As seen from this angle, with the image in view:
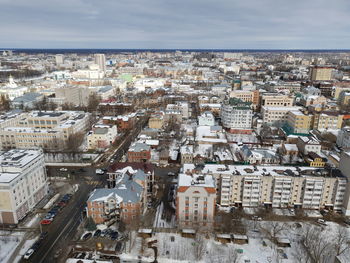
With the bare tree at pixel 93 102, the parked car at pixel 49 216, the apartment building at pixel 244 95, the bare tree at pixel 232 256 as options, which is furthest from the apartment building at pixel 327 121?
the bare tree at pixel 93 102

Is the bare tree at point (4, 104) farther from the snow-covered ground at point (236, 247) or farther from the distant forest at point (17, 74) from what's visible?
the snow-covered ground at point (236, 247)

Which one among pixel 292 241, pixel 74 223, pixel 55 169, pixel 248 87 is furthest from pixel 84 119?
pixel 248 87

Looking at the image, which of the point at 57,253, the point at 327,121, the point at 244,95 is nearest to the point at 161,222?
the point at 57,253

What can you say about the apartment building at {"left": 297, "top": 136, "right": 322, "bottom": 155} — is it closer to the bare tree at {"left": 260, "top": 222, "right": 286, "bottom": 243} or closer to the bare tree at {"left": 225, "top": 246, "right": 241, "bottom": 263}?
the bare tree at {"left": 260, "top": 222, "right": 286, "bottom": 243}

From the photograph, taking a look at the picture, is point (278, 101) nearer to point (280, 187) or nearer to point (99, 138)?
point (280, 187)

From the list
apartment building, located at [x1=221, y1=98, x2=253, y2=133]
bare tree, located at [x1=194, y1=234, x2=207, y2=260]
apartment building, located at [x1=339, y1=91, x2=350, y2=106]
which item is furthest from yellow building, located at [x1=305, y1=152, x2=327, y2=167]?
apartment building, located at [x1=339, y1=91, x2=350, y2=106]

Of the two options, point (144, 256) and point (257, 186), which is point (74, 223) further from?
point (257, 186)
